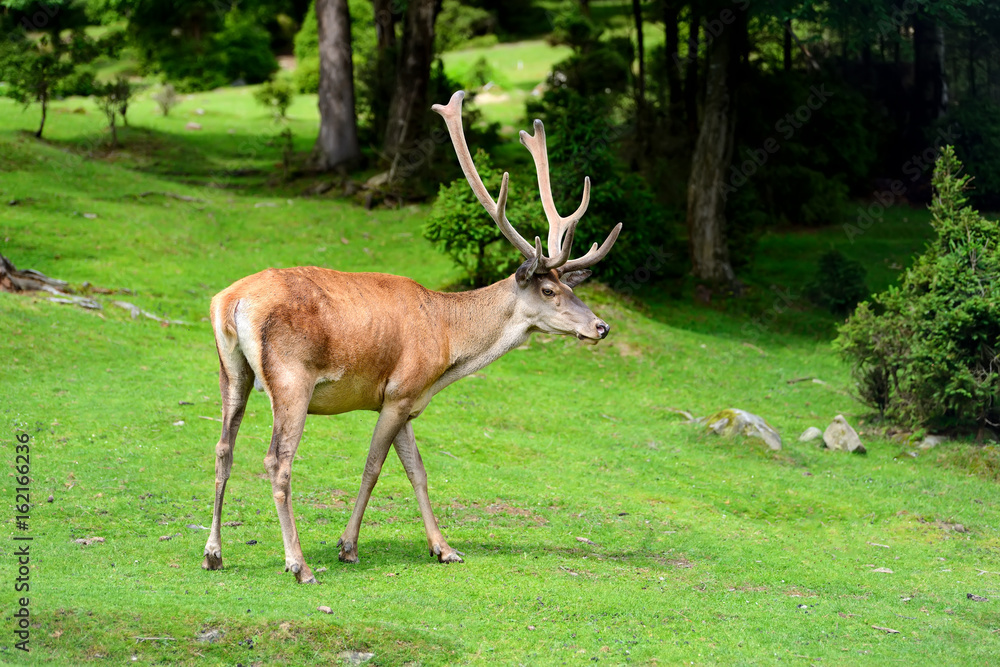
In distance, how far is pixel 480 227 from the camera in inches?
752

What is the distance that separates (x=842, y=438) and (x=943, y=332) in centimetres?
200

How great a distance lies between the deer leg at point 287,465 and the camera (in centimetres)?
801

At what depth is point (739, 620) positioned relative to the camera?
8.12 meters

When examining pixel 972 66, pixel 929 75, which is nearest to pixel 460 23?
pixel 929 75

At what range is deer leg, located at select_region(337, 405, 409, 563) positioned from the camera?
877 centimetres

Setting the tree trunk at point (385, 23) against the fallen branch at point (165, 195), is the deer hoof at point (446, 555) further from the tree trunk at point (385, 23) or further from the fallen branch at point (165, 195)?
the tree trunk at point (385, 23)

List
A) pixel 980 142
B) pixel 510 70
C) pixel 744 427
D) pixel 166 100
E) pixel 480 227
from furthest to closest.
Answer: pixel 510 70 → pixel 166 100 → pixel 980 142 → pixel 480 227 → pixel 744 427

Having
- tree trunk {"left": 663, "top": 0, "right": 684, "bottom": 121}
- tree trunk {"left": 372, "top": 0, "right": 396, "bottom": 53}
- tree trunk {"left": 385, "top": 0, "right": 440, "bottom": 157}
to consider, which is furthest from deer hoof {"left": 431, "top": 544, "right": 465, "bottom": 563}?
tree trunk {"left": 372, "top": 0, "right": 396, "bottom": 53}

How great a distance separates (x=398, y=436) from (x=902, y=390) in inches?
362

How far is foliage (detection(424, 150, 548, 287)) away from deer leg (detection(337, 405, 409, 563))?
10.1 metres

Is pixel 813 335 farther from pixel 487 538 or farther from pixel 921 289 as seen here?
pixel 487 538

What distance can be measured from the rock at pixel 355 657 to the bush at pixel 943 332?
33.3 ft

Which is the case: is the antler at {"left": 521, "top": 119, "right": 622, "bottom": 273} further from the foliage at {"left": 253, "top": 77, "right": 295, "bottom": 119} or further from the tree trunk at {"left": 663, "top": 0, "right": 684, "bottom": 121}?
the foliage at {"left": 253, "top": 77, "right": 295, "bottom": 119}

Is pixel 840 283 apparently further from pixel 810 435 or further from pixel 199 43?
pixel 199 43
